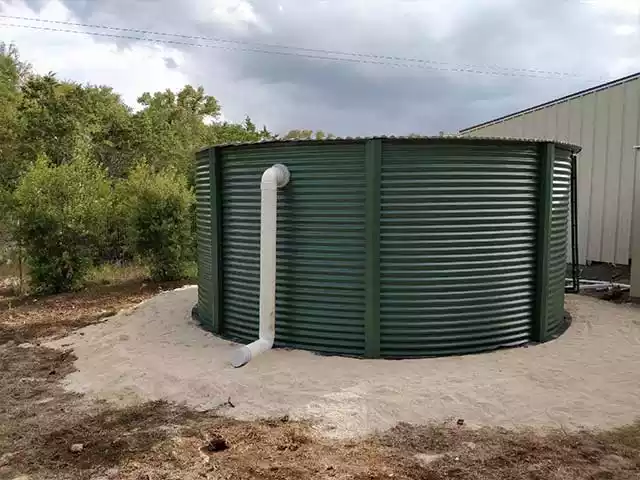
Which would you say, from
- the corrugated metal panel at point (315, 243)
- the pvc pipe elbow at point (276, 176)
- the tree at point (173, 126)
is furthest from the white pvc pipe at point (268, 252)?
the tree at point (173, 126)

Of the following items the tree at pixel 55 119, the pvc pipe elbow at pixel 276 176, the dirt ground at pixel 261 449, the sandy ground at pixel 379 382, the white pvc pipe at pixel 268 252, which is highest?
the tree at pixel 55 119

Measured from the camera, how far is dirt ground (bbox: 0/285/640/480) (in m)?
Result: 3.36

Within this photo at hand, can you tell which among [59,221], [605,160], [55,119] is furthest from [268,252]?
[55,119]

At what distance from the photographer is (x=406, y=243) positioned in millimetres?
5348

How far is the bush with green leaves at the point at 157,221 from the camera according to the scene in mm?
10695

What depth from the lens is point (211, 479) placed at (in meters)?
3.27

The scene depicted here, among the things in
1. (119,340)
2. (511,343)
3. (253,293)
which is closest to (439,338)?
(511,343)

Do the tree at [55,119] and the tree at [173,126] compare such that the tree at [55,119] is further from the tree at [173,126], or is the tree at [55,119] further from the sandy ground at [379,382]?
the sandy ground at [379,382]

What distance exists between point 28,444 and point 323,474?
1973mm

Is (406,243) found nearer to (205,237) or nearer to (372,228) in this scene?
(372,228)

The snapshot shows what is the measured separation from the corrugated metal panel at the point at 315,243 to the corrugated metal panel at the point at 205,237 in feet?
2.25

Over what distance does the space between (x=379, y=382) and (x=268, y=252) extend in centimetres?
161

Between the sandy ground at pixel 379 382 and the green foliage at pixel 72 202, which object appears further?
the green foliage at pixel 72 202

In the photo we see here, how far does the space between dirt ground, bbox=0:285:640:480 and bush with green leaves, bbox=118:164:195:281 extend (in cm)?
632
